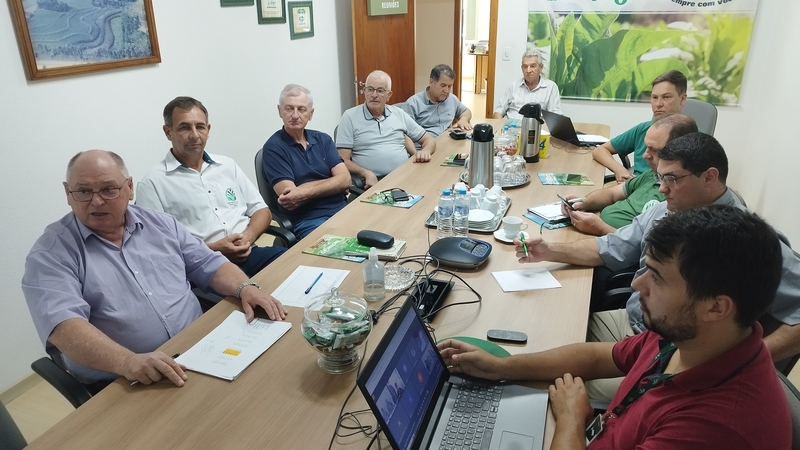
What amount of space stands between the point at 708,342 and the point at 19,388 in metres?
2.77

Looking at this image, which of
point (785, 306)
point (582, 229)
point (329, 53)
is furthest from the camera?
point (329, 53)

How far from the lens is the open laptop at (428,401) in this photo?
974 millimetres

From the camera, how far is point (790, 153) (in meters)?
3.27

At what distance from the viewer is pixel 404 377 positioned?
3.47 ft

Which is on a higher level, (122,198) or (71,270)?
(122,198)

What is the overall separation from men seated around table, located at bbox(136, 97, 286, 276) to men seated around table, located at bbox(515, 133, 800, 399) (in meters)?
1.29

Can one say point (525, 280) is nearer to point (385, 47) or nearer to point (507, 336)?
point (507, 336)

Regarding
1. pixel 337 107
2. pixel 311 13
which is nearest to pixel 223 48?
pixel 311 13

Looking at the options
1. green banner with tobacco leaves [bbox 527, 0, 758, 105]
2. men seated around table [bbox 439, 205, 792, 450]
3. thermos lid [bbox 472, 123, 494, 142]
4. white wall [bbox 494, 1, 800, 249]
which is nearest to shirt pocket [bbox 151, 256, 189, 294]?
men seated around table [bbox 439, 205, 792, 450]

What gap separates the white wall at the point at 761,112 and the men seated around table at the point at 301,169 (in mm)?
2659

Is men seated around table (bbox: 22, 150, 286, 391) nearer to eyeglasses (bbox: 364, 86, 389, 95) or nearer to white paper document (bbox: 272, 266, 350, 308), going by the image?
white paper document (bbox: 272, 266, 350, 308)

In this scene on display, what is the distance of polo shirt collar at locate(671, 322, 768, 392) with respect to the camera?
0.93m

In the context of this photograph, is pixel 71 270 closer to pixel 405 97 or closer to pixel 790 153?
pixel 790 153

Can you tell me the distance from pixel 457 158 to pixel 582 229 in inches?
45.7
